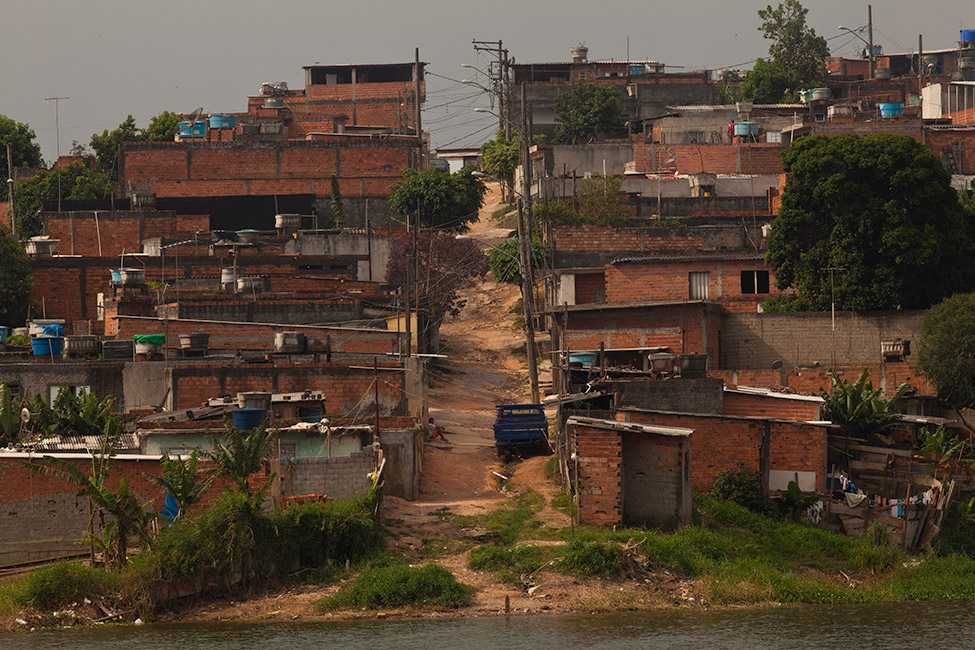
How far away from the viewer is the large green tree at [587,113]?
67812mm

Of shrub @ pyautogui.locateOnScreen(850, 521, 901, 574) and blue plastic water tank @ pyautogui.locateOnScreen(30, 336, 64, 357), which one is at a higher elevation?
blue plastic water tank @ pyautogui.locateOnScreen(30, 336, 64, 357)

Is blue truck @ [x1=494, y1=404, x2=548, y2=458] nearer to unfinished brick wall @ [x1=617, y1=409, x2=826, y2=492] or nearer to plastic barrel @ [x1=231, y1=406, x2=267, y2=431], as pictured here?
unfinished brick wall @ [x1=617, y1=409, x2=826, y2=492]

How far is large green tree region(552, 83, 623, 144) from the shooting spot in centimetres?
6781

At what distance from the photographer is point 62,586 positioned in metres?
19.5

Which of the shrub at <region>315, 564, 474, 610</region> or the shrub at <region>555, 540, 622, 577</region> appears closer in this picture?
the shrub at <region>315, 564, 474, 610</region>

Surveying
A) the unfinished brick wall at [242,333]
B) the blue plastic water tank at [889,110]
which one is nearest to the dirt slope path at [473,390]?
the unfinished brick wall at [242,333]

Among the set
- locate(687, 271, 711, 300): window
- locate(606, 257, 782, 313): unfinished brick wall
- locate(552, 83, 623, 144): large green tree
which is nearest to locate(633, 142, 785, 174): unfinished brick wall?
locate(552, 83, 623, 144): large green tree

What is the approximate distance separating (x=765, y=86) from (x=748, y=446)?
49.0 metres

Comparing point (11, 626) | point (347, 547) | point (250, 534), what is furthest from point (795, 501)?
point (11, 626)

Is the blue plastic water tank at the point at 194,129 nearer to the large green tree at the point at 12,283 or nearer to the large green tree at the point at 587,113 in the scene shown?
the large green tree at the point at 587,113

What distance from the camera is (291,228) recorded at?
52.5 m

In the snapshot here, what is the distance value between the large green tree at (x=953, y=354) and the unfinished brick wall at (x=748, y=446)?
6591 mm

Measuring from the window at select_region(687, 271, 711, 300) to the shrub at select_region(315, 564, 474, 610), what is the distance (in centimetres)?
1902

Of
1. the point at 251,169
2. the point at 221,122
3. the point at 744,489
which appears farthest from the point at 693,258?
the point at 221,122
